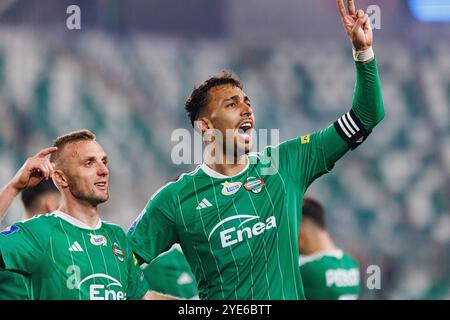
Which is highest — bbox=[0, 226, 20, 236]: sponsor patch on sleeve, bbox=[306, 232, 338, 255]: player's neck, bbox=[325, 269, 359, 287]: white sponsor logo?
bbox=[0, 226, 20, 236]: sponsor patch on sleeve

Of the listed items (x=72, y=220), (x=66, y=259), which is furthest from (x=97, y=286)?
(x=72, y=220)

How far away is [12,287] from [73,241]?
21.0 inches

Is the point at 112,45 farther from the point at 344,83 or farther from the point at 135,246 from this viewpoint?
the point at 135,246

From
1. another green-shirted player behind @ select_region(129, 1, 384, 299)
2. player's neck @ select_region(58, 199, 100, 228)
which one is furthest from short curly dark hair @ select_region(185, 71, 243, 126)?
player's neck @ select_region(58, 199, 100, 228)

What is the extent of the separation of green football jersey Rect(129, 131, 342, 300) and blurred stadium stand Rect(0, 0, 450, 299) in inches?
170

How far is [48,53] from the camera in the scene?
872 cm

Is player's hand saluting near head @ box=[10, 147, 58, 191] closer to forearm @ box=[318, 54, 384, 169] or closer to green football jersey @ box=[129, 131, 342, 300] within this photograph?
green football jersey @ box=[129, 131, 342, 300]

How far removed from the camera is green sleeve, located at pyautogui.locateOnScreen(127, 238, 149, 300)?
3764 millimetres

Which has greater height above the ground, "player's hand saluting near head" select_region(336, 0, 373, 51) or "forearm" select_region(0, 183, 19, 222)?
"player's hand saluting near head" select_region(336, 0, 373, 51)

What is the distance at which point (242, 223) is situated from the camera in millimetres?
3771

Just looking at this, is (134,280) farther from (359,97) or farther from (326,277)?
(326,277)

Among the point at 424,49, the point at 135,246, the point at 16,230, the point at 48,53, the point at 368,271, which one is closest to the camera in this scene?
the point at 16,230

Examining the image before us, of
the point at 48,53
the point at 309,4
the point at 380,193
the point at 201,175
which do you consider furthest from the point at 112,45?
the point at 201,175

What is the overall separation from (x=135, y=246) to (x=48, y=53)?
5367 millimetres
